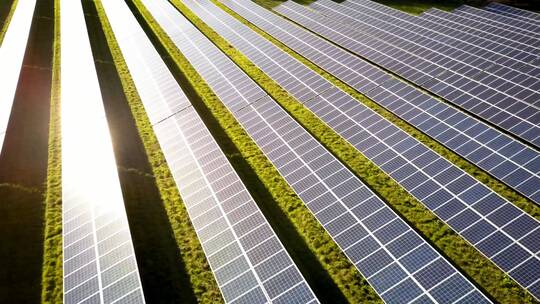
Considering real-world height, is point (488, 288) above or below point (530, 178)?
below

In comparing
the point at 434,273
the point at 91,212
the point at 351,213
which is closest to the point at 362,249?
the point at 351,213

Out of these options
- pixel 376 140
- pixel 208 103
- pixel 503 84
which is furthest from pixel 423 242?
pixel 208 103

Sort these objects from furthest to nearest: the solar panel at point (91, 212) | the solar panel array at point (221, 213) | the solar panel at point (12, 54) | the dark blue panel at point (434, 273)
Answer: the solar panel at point (12, 54) < the solar panel at point (91, 212) < the solar panel array at point (221, 213) < the dark blue panel at point (434, 273)

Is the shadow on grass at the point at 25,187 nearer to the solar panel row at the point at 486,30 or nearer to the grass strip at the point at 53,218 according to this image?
the grass strip at the point at 53,218

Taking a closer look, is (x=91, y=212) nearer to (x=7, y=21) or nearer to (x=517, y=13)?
(x=517, y=13)

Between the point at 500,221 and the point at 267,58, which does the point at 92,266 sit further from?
the point at 267,58

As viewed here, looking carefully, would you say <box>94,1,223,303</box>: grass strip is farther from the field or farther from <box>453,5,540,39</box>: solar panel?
<box>453,5,540,39</box>: solar panel

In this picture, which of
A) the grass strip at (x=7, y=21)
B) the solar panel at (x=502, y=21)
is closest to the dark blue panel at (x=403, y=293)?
the solar panel at (x=502, y=21)
